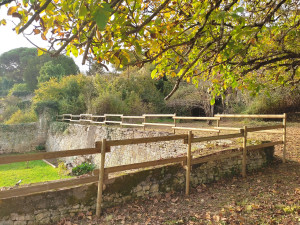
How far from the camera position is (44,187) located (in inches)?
133

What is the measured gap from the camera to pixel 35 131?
2084cm

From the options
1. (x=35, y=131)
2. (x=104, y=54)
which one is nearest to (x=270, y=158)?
(x=104, y=54)

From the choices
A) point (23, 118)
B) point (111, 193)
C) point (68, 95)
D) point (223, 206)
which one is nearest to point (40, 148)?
point (23, 118)

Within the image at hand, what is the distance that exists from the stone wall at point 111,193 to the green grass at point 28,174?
8.62 m

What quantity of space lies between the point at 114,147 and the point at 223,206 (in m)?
8.67

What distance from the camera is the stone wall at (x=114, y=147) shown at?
9188 mm

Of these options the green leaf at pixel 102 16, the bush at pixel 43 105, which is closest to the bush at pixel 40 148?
the bush at pixel 43 105

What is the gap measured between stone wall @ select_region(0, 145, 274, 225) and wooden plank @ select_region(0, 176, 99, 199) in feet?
0.63

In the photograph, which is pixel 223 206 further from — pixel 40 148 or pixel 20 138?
pixel 20 138

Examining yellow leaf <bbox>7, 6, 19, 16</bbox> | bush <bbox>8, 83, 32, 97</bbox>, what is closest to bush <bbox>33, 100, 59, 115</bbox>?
bush <bbox>8, 83, 32, 97</bbox>

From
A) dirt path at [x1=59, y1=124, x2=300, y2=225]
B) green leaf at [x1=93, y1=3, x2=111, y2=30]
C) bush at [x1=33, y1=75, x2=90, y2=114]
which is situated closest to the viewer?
green leaf at [x1=93, y1=3, x2=111, y2=30]

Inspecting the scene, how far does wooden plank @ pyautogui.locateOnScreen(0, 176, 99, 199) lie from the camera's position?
3128 millimetres

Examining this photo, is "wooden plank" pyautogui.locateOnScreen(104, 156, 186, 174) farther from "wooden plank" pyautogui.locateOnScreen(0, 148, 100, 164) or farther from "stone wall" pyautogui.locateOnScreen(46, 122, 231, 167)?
"stone wall" pyautogui.locateOnScreen(46, 122, 231, 167)

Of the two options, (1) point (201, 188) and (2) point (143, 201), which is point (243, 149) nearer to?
(1) point (201, 188)
